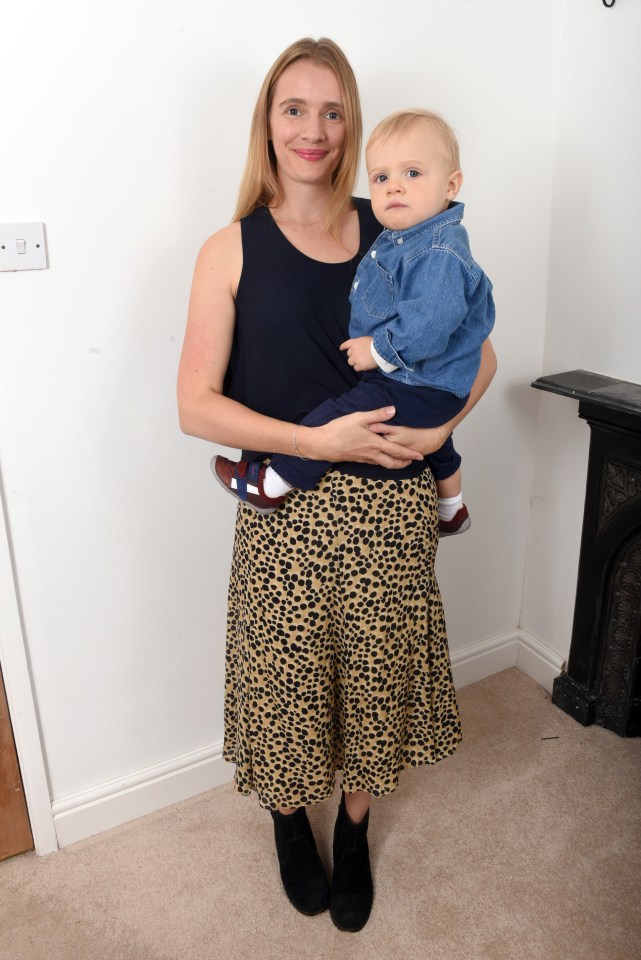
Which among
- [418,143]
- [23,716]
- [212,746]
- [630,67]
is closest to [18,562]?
[23,716]

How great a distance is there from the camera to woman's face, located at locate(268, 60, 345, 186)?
1370mm

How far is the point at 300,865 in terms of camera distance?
1.77 m

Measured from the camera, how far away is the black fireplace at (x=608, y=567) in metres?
1.95

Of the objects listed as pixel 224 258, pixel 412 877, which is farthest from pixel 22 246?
pixel 412 877

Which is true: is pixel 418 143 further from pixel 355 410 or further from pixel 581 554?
pixel 581 554

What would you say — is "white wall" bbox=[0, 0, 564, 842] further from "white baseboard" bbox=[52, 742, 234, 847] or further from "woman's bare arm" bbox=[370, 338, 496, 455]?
"woman's bare arm" bbox=[370, 338, 496, 455]

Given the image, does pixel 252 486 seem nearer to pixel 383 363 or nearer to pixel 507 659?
pixel 383 363

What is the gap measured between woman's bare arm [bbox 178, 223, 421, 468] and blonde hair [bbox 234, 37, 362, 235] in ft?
0.27

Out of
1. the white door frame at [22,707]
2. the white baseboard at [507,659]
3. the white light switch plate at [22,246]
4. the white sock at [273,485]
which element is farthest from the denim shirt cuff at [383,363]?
the white baseboard at [507,659]

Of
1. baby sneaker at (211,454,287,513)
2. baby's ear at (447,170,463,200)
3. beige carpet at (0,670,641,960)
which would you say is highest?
baby's ear at (447,170,463,200)

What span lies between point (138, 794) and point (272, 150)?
1.47 meters

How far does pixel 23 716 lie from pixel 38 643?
6.5 inches

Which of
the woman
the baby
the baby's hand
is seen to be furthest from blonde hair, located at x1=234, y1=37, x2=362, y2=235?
the baby's hand

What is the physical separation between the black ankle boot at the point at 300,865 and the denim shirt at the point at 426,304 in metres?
1.01
